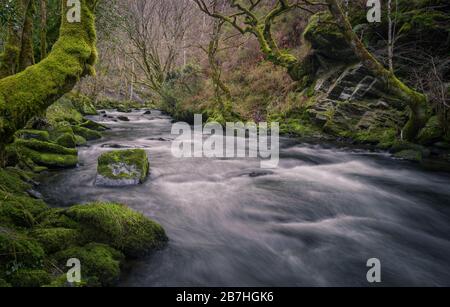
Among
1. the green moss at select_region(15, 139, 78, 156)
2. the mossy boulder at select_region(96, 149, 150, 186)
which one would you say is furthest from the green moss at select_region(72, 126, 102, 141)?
the mossy boulder at select_region(96, 149, 150, 186)

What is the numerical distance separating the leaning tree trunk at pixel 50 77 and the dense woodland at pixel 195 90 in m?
0.02

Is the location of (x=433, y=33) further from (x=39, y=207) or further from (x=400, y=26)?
(x=39, y=207)

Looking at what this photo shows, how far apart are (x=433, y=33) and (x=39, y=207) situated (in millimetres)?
12770

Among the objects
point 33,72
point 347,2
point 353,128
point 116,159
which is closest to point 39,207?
point 33,72

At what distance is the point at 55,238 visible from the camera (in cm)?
395

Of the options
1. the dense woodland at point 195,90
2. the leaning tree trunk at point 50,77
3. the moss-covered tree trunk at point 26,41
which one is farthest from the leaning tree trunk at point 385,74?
the moss-covered tree trunk at point 26,41

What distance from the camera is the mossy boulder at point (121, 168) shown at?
7219 mm

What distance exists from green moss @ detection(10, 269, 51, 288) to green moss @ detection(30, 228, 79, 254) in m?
0.50

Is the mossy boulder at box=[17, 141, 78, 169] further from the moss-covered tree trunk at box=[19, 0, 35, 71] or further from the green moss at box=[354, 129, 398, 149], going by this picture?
the green moss at box=[354, 129, 398, 149]

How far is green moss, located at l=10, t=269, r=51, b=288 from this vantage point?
3201 mm

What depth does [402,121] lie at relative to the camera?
11703 millimetres

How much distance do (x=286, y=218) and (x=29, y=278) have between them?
4.25 m

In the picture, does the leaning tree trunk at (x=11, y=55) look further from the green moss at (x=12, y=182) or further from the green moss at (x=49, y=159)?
the green moss at (x=12, y=182)
